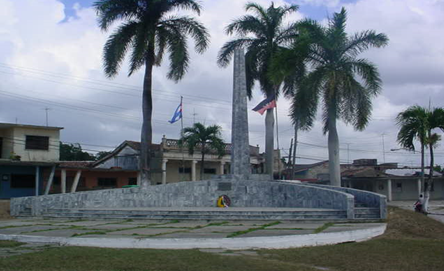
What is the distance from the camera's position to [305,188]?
832 inches

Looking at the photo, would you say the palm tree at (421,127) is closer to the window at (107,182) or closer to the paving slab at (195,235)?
the paving slab at (195,235)

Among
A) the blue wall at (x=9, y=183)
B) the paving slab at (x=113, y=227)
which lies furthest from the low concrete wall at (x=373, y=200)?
the blue wall at (x=9, y=183)

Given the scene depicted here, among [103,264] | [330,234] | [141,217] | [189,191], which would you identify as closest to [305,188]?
[189,191]

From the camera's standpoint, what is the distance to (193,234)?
12867 millimetres

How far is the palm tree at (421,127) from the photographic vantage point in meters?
22.6

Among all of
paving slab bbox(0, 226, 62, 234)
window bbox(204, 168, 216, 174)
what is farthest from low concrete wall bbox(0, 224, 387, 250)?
window bbox(204, 168, 216, 174)

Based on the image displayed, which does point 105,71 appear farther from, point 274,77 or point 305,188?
point 305,188

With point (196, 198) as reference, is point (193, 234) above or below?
below

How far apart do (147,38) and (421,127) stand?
549 inches

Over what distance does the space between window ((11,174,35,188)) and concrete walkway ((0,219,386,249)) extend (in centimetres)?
1575

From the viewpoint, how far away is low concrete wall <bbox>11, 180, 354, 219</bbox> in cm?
2083

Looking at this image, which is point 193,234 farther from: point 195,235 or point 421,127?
point 421,127

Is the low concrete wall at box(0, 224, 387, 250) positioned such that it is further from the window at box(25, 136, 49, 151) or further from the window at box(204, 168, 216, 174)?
the window at box(204, 168, 216, 174)

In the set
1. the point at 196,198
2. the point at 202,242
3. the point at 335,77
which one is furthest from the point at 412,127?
the point at 202,242
